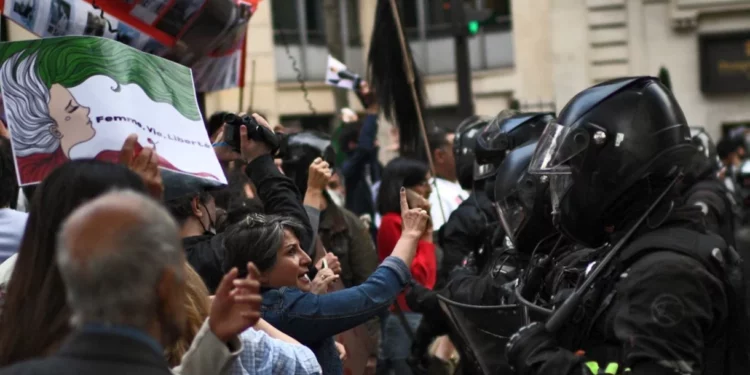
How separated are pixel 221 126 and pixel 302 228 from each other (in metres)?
1.34

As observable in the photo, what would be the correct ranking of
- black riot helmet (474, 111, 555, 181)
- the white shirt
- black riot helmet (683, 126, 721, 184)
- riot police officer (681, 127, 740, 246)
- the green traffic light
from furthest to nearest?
the green traffic light → black riot helmet (683, 126, 721, 184) → riot police officer (681, 127, 740, 246) → the white shirt → black riot helmet (474, 111, 555, 181)

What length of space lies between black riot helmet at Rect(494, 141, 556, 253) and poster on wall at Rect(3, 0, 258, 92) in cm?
135

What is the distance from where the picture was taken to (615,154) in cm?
368

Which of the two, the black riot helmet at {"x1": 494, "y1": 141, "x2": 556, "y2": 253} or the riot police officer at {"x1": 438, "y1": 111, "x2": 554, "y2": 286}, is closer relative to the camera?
the black riot helmet at {"x1": 494, "y1": 141, "x2": 556, "y2": 253}

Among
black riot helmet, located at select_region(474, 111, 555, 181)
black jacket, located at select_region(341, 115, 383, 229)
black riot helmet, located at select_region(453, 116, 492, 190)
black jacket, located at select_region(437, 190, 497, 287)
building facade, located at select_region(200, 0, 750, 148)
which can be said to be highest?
black riot helmet, located at select_region(474, 111, 555, 181)

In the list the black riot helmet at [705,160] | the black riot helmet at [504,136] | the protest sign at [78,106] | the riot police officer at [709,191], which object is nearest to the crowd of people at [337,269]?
the protest sign at [78,106]

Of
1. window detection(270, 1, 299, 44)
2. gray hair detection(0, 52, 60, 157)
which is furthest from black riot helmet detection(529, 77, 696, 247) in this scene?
window detection(270, 1, 299, 44)

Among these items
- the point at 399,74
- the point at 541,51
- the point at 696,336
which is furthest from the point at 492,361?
the point at 541,51

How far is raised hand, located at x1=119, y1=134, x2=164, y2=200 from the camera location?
3406mm

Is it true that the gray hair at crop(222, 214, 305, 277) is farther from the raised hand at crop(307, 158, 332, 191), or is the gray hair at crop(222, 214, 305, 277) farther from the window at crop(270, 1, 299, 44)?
the window at crop(270, 1, 299, 44)

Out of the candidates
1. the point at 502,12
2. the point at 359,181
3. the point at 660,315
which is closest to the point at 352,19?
the point at 502,12

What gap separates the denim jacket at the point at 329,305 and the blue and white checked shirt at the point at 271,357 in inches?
17.2

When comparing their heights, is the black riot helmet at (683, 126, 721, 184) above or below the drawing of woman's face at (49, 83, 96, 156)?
below

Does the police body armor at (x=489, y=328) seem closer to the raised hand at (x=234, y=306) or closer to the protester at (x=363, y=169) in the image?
the raised hand at (x=234, y=306)
